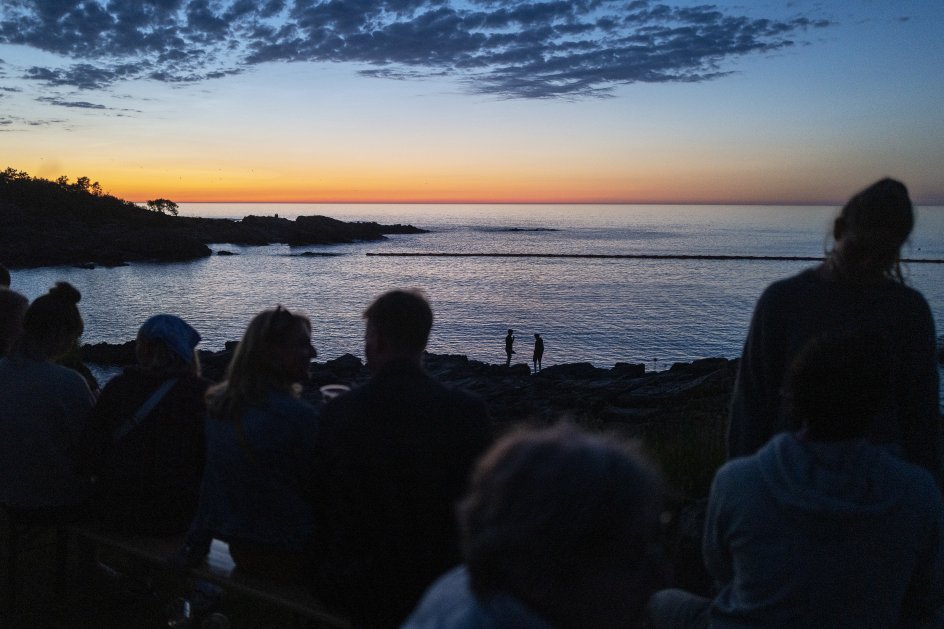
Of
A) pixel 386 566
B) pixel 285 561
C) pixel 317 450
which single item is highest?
pixel 317 450

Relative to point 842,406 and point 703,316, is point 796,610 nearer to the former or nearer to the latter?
point 842,406

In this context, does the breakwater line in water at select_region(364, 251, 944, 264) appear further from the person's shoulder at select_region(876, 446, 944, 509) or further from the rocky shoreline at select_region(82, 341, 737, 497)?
the person's shoulder at select_region(876, 446, 944, 509)

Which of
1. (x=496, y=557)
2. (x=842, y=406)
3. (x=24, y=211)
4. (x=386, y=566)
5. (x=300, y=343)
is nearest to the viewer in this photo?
(x=496, y=557)

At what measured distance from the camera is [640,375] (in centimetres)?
2523

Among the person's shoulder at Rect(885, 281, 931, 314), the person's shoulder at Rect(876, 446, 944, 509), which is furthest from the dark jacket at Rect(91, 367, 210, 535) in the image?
the person's shoulder at Rect(885, 281, 931, 314)

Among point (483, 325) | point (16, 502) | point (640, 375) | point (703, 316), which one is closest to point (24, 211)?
point (483, 325)

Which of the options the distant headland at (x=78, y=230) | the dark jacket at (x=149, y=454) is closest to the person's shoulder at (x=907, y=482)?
the dark jacket at (x=149, y=454)

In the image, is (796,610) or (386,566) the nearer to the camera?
(796,610)

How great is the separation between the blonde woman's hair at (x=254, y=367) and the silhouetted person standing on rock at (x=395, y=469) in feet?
1.69

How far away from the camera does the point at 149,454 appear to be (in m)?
3.16

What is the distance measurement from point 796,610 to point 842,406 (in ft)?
1.69

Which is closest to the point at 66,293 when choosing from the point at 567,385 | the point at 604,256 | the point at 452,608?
the point at 452,608

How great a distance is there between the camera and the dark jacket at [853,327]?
2326mm

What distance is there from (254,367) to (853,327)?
6.90 ft
